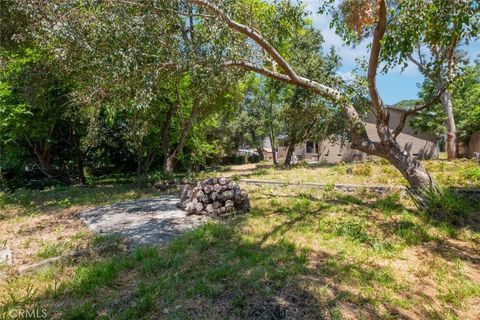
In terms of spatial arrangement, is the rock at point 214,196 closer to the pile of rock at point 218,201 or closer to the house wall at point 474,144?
the pile of rock at point 218,201

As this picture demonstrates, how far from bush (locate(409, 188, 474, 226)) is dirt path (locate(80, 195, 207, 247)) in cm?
434

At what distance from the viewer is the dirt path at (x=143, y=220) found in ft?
16.1

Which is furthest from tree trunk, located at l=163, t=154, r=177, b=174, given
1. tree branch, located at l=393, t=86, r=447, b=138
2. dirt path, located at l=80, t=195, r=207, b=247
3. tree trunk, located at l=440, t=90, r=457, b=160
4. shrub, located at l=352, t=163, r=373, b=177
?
tree trunk, located at l=440, t=90, r=457, b=160

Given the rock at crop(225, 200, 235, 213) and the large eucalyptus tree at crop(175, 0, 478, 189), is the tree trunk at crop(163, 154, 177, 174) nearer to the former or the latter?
the rock at crop(225, 200, 235, 213)

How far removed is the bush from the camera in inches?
208

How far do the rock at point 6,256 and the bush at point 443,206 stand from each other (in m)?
6.94

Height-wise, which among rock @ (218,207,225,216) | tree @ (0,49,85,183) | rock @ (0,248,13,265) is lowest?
rock @ (0,248,13,265)

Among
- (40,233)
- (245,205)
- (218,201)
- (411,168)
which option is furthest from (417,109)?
(40,233)

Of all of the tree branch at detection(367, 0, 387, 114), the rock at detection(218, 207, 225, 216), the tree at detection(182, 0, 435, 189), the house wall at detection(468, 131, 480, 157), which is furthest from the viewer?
the house wall at detection(468, 131, 480, 157)

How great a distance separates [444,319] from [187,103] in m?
12.1

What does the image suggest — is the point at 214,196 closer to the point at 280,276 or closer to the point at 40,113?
the point at 280,276

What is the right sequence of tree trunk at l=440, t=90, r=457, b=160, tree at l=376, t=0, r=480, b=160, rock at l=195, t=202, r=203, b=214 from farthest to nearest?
tree trunk at l=440, t=90, r=457, b=160, rock at l=195, t=202, r=203, b=214, tree at l=376, t=0, r=480, b=160

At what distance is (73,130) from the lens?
12.6 metres

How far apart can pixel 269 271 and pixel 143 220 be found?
11.2ft
